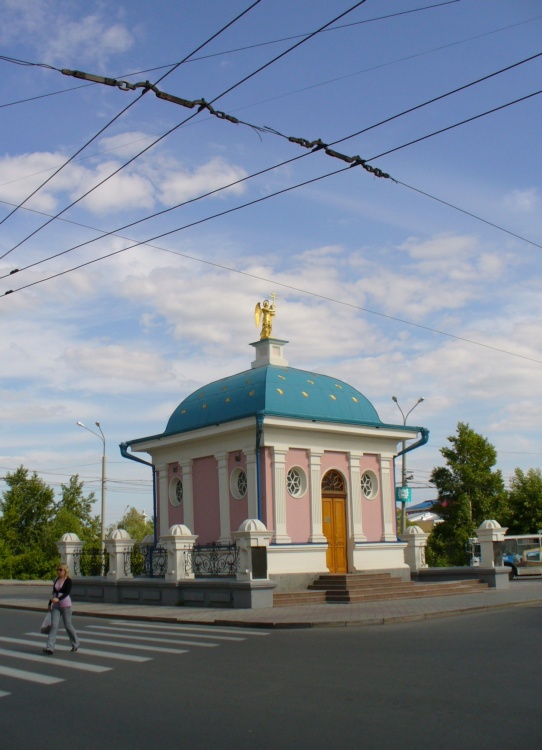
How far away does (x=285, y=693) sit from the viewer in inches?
344

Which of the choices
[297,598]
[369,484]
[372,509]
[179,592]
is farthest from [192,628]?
[369,484]

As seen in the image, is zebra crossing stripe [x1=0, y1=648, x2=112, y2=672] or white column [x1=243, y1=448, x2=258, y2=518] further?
white column [x1=243, y1=448, x2=258, y2=518]

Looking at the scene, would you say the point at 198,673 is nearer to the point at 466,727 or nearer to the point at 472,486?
the point at 466,727

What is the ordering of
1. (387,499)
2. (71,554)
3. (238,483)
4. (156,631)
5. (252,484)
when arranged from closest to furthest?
1. (156,631)
2. (252,484)
3. (238,483)
4. (387,499)
5. (71,554)

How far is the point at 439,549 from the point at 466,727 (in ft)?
122

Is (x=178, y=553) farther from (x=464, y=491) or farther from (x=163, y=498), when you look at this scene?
(x=464, y=491)

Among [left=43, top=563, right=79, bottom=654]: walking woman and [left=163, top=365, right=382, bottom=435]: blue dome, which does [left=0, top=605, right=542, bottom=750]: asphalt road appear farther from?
[left=163, top=365, right=382, bottom=435]: blue dome

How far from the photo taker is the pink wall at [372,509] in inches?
942

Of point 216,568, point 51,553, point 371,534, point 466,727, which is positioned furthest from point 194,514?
point 51,553

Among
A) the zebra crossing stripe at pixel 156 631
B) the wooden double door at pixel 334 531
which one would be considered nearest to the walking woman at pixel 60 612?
the zebra crossing stripe at pixel 156 631

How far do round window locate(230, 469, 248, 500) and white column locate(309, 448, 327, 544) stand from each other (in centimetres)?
190

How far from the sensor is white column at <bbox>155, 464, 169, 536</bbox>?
25.9 metres

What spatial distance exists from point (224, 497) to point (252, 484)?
1616mm

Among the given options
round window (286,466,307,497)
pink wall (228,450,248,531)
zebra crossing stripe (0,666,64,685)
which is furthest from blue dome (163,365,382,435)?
zebra crossing stripe (0,666,64,685)
